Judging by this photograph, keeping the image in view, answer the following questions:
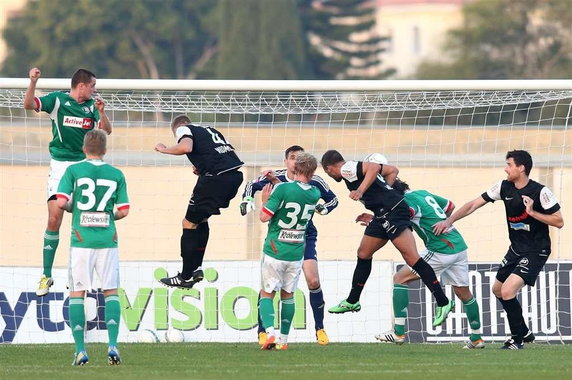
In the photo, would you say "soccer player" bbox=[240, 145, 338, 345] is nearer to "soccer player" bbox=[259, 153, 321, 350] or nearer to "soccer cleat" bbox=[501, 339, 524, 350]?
"soccer player" bbox=[259, 153, 321, 350]

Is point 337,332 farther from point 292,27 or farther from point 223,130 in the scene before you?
point 292,27

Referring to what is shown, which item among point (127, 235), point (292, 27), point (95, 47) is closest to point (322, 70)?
point (292, 27)

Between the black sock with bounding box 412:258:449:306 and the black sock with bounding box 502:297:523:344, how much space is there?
668 mm

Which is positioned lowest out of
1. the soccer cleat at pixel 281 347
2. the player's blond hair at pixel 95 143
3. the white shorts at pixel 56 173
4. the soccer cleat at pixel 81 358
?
the soccer cleat at pixel 281 347

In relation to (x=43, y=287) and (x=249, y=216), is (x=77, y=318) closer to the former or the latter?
(x=43, y=287)

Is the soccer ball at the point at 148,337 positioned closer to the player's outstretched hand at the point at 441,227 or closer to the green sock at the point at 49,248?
the green sock at the point at 49,248

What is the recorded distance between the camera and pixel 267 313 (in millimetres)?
14109

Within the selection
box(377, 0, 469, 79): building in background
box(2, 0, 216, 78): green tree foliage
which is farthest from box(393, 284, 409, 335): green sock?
box(377, 0, 469, 79): building in background

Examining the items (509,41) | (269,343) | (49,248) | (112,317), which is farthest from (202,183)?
(509,41)

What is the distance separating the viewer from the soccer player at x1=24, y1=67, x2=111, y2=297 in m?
13.9

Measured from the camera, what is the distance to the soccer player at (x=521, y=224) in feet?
46.7

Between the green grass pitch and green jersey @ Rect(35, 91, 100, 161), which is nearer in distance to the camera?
the green grass pitch

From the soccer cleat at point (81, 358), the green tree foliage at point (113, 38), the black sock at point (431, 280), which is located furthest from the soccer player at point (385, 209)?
the green tree foliage at point (113, 38)

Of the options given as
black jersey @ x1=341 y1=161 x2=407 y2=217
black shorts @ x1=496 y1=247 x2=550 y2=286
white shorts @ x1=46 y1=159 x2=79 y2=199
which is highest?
A: white shorts @ x1=46 y1=159 x2=79 y2=199
